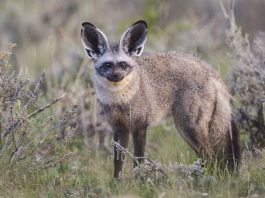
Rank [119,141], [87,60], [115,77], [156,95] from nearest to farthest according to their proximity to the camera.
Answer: [115,77], [119,141], [156,95], [87,60]

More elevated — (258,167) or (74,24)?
(74,24)

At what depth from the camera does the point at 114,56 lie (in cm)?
724

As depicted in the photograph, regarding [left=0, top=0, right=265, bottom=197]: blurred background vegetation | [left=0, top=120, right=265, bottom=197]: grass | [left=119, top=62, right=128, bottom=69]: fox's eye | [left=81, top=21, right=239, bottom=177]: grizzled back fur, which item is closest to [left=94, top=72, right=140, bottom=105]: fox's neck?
[left=81, top=21, right=239, bottom=177]: grizzled back fur

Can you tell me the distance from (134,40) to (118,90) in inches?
21.8

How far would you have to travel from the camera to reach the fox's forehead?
7.21 metres

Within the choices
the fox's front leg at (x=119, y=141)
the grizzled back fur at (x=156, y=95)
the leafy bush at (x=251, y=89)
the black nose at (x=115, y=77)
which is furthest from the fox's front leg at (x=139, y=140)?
the leafy bush at (x=251, y=89)

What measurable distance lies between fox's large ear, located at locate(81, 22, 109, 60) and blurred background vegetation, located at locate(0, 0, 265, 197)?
67cm

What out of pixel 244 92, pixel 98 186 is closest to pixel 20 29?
pixel 244 92

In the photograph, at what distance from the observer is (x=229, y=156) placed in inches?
290

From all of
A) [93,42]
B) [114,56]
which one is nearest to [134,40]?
[114,56]

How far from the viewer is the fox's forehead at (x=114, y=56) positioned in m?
7.21

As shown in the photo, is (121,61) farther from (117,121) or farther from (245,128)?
(245,128)

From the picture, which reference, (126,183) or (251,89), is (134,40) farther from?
(126,183)

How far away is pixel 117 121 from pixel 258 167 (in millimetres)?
1588
